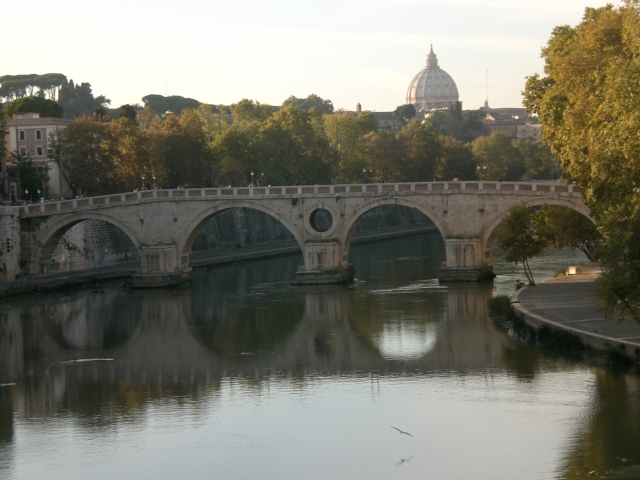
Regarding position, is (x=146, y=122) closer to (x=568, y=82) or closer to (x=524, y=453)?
(x=568, y=82)

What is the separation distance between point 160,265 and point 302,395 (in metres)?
23.6

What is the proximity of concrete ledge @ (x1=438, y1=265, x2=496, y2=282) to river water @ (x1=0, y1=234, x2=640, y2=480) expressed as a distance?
8.55 ft

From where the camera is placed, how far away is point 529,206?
46156 mm

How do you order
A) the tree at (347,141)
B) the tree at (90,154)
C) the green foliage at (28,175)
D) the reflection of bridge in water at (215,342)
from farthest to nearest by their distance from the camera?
the tree at (347,141), the green foliage at (28,175), the tree at (90,154), the reflection of bridge in water at (215,342)

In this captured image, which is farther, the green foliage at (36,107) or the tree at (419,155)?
the tree at (419,155)

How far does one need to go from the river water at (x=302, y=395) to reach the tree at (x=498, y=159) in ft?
192

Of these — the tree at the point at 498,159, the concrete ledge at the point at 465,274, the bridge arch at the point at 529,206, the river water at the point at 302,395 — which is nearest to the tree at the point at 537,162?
the tree at the point at 498,159

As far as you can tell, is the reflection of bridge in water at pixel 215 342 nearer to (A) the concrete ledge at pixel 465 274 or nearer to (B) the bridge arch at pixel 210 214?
(A) the concrete ledge at pixel 465 274

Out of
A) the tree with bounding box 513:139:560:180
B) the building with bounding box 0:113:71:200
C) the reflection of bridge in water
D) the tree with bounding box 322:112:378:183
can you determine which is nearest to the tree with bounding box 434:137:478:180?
the tree with bounding box 513:139:560:180

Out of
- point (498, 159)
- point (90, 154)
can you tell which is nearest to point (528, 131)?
point (498, 159)

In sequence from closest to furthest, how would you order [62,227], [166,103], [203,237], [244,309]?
1. [244,309]
2. [62,227]
3. [203,237]
4. [166,103]

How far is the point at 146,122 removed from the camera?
242 feet

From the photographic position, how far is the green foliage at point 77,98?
10362 cm

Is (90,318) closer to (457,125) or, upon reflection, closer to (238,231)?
(238,231)
